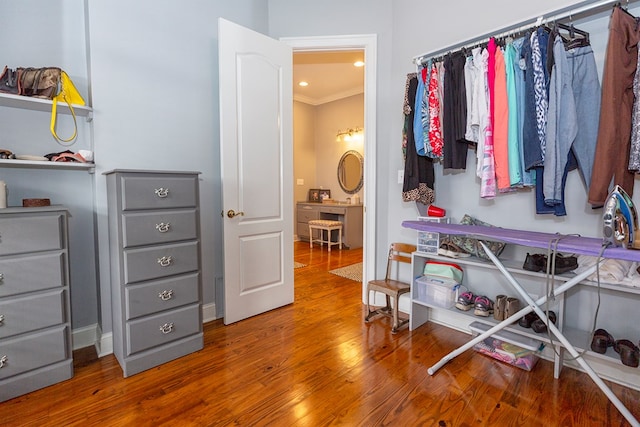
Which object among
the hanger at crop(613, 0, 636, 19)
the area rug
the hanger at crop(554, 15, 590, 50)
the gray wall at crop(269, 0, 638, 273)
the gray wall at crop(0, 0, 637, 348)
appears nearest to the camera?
the hanger at crop(613, 0, 636, 19)

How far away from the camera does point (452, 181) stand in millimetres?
2371

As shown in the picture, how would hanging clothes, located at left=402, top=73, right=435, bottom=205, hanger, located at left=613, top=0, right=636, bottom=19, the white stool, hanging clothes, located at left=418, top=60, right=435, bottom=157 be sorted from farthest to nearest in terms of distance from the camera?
the white stool, hanging clothes, located at left=402, top=73, right=435, bottom=205, hanging clothes, located at left=418, top=60, right=435, bottom=157, hanger, located at left=613, top=0, right=636, bottom=19

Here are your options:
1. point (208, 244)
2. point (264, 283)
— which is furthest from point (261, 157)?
point (264, 283)

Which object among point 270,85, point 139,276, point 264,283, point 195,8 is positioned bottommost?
point 264,283

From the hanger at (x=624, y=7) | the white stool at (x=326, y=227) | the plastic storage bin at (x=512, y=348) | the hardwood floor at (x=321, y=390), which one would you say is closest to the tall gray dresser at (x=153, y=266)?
the hardwood floor at (x=321, y=390)

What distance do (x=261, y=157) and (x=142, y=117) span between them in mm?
849

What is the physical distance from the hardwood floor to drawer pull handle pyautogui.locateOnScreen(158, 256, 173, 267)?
0.59m

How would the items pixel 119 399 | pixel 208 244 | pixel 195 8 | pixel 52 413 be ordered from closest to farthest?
pixel 52 413, pixel 119 399, pixel 195 8, pixel 208 244

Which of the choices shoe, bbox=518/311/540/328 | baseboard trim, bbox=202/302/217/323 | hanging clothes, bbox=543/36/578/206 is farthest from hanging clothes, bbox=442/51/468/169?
baseboard trim, bbox=202/302/217/323

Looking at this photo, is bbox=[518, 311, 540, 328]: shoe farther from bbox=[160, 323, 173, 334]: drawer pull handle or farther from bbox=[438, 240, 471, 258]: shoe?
bbox=[160, 323, 173, 334]: drawer pull handle

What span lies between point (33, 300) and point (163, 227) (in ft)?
2.24

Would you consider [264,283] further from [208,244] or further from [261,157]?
[261,157]

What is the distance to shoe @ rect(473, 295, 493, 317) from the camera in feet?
6.64

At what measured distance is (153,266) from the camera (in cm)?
187
